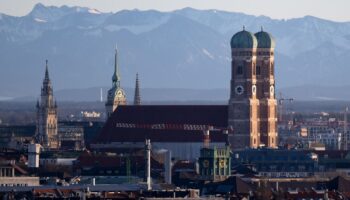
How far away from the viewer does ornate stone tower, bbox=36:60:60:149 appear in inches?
5576

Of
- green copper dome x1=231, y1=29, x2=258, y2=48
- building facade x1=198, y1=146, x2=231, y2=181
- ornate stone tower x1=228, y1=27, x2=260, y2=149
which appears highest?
green copper dome x1=231, y1=29, x2=258, y2=48

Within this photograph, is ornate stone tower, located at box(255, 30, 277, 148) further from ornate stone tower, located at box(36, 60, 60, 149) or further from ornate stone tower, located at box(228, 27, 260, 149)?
ornate stone tower, located at box(36, 60, 60, 149)

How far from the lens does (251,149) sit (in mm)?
114625

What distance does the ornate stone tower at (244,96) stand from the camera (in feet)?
399

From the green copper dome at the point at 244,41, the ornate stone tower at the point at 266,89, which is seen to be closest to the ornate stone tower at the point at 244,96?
the green copper dome at the point at 244,41

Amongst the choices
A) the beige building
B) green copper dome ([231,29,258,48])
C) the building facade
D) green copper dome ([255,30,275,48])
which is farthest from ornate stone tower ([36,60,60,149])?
→ the building facade

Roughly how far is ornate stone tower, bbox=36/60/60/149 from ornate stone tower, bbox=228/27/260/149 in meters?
18.6

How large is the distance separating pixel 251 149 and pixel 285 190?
3026 centimetres

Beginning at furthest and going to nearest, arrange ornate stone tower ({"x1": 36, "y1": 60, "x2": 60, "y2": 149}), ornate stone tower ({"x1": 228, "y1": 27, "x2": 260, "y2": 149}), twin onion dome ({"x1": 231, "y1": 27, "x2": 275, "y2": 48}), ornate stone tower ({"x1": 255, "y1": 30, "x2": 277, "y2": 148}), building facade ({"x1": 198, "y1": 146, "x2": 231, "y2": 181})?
ornate stone tower ({"x1": 36, "y1": 60, "x2": 60, "y2": 149}) < twin onion dome ({"x1": 231, "y1": 27, "x2": 275, "y2": 48}) < ornate stone tower ({"x1": 255, "y1": 30, "x2": 277, "y2": 148}) < ornate stone tower ({"x1": 228, "y1": 27, "x2": 260, "y2": 149}) < building facade ({"x1": 198, "y1": 146, "x2": 231, "y2": 181})

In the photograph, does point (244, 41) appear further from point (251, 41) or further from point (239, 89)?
point (239, 89)

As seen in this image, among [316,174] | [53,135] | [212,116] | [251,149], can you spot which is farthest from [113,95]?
[316,174]

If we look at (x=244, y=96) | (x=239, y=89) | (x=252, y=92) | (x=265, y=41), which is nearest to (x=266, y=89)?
(x=252, y=92)

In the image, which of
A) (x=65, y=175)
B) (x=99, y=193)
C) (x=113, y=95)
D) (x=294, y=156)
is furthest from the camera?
(x=113, y=95)

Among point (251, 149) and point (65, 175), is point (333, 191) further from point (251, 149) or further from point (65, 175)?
point (251, 149)
